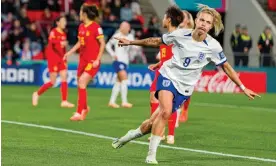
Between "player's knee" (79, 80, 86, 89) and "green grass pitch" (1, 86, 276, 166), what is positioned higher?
"player's knee" (79, 80, 86, 89)

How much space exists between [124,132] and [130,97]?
10.8m

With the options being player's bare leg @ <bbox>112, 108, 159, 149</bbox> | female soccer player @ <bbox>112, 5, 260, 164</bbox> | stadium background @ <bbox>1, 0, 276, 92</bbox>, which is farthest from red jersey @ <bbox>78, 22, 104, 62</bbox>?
stadium background @ <bbox>1, 0, 276, 92</bbox>

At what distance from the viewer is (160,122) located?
35.1 feet

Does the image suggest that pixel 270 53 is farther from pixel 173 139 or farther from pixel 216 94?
pixel 173 139

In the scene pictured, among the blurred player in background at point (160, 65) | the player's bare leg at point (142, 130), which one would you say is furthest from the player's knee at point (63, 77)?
the player's bare leg at point (142, 130)

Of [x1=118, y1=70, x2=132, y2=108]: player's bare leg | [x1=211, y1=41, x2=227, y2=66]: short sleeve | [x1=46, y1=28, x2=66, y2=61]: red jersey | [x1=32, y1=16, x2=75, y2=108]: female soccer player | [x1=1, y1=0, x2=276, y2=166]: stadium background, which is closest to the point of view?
[x1=211, y1=41, x2=227, y2=66]: short sleeve

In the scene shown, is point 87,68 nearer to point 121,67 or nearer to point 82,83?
point 82,83

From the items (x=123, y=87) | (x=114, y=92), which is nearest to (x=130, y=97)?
(x=123, y=87)

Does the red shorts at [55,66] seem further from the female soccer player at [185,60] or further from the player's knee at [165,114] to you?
the player's knee at [165,114]

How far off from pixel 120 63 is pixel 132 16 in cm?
1286

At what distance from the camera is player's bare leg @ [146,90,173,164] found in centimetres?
1062

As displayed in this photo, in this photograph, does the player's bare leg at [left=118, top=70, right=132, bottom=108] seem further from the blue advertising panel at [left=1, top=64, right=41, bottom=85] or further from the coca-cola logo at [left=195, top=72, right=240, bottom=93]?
the blue advertising panel at [left=1, top=64, right=41, bottom=85]

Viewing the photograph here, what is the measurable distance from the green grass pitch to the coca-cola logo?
467 cm

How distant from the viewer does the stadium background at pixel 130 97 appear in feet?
39.3
